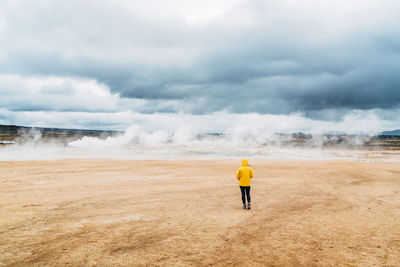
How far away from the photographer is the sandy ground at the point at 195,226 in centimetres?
702

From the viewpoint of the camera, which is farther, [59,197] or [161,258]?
[59,197]

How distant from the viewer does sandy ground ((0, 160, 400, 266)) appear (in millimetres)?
7016

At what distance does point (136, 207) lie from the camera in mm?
12516

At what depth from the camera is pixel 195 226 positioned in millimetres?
9648

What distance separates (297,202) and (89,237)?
387 inches

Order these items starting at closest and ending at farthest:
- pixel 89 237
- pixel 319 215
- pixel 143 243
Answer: pixel 143 243 < pixel 89 237 < pixel 319 215

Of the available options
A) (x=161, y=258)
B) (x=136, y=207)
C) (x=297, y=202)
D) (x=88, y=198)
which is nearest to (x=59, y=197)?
→ (x=88, y=198)

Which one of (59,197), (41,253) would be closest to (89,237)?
(41,253)

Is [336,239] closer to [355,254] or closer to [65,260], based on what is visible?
[355,254]

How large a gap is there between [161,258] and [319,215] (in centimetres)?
721

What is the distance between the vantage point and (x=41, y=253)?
7.27 meters

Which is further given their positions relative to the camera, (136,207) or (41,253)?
(136,207)

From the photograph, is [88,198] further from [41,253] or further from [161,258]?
[161,258]

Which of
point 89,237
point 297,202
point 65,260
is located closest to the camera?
point 65,260
